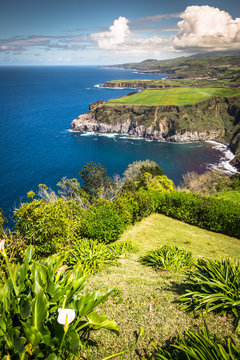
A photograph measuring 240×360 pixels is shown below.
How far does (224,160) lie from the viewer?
7106cm

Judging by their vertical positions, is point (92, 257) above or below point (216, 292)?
below

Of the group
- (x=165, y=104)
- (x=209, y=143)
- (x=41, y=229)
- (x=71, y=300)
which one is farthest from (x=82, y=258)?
(x=165, y=104)

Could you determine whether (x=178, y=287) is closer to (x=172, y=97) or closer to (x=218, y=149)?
(x=218, y=149)

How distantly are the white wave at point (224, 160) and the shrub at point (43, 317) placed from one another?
66892mm

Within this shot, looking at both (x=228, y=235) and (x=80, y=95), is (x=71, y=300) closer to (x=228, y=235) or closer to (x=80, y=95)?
(x=228, y=235)

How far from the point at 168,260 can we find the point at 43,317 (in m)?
5.43

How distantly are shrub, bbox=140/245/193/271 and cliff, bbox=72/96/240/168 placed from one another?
85.0 meters

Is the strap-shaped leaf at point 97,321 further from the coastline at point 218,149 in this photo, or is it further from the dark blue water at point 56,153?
the coastline at point 218,149

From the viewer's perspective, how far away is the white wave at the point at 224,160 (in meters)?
64.5

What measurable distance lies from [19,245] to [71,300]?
18.4ft

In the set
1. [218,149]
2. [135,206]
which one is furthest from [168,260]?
[218,149]

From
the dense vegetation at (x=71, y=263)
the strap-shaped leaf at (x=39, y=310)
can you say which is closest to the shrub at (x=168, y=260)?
the dense vegetation at (x=71, y=263)

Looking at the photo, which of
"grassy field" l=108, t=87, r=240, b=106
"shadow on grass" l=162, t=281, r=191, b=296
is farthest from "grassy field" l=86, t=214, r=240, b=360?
"grassy field" l=108, t=87, r=240, b=106

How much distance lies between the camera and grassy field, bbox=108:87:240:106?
107688 mm
